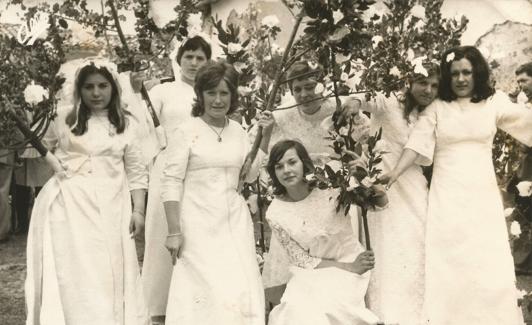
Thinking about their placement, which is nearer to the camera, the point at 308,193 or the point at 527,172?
the point at 308,193

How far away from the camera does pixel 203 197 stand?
4.93m

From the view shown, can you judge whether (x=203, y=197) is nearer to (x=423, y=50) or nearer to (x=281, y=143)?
(x=281, y=143)

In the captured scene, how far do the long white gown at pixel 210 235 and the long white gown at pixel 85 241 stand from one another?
1.40 ft

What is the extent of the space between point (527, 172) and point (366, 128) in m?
2.48

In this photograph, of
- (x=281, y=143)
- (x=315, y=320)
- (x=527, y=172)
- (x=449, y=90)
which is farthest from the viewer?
(x=527, y=172)

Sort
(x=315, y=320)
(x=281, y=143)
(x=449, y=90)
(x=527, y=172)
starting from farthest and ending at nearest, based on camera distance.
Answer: (x=527, y=172) < (x=449, y=90) < (x=281, y=143) < (x=315, y=320)

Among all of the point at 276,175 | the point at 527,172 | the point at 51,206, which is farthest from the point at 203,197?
the point at 527,172

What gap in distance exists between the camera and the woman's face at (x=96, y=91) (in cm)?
508

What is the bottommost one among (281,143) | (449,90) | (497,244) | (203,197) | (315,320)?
(315,320)

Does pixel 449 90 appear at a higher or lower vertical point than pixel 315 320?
higher

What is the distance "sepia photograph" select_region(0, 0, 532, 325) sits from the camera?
4777 millimetres

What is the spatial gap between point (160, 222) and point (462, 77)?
2.44 m

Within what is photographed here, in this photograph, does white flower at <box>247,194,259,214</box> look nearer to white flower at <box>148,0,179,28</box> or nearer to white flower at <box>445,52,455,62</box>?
white flower at <box>148,0,179,28</box>

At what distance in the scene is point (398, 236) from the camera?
546 centimetres
